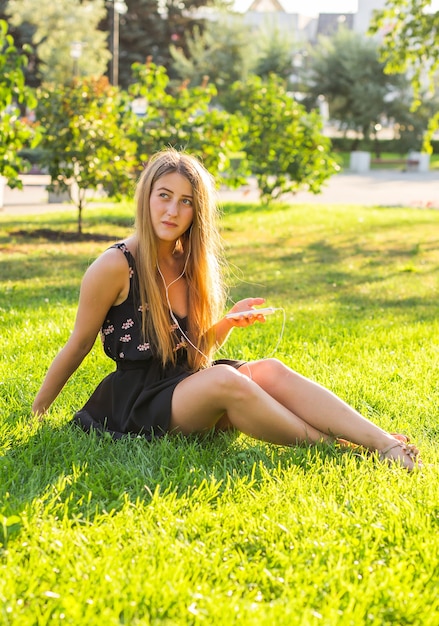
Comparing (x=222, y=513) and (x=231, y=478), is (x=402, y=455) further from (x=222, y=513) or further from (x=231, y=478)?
(x=222, y=513)

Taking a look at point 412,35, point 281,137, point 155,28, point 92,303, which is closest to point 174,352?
point 92,303

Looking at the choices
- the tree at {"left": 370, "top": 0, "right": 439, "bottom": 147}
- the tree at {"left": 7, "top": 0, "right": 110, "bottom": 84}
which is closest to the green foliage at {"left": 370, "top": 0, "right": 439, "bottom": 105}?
the tree at {"left": 370, "top": 0, "right": 439, "bottom": 147}

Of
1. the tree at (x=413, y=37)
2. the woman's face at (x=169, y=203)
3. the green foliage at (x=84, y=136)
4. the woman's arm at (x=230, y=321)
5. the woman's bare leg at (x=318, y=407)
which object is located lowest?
the woman's bare leg at (x=318, y=407)

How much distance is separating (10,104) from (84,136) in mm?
1747

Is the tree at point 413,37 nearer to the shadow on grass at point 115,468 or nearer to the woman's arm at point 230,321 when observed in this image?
the woman's arm at point 230,321

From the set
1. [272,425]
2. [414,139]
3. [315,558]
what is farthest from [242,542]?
[414,139]

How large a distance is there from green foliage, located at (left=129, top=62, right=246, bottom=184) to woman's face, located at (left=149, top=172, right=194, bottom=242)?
782 cm

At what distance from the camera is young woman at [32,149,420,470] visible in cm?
A: 327

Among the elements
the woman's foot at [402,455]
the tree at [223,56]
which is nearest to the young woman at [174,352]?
the woman's foot at [402,455]

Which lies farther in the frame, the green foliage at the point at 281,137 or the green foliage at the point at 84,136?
the green foliage at the point at 281,137

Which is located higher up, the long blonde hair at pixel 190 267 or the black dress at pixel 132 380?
the long blonde hair at pixel 190 267

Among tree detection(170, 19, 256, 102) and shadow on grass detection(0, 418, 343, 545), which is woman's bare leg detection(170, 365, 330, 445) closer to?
shadow on grass detection(0, 418, 343, 545)

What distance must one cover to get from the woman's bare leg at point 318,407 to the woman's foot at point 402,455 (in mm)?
27

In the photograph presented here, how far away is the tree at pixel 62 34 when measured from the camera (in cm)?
3869
